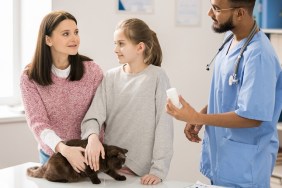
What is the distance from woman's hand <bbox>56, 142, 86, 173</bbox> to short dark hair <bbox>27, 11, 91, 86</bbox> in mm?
362

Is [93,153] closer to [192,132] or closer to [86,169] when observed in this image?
[86,169]

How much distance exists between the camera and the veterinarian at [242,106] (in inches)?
67.7

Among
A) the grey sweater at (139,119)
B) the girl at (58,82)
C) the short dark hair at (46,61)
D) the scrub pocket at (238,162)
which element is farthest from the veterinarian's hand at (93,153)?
the scrub pocket at (238,162)

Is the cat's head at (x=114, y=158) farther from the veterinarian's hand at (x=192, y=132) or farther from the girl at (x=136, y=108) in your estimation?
the veterinarian's hand at (x=192, y=132)

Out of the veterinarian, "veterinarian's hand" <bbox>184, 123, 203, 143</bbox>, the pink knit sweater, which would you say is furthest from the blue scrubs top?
the pink knit sweater

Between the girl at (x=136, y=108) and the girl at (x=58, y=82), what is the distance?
0.28 ft

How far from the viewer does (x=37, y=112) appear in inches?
76.4

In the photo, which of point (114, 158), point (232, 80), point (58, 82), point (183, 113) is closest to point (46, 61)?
point (58, 82)

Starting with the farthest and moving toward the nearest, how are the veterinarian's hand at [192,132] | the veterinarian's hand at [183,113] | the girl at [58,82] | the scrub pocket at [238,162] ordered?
the veterinarian's hand at [192,132] → the girl at [58,82] → the scrub pocket at [238,162] → the veterinarian's hand at [183,113]

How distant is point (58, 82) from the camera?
200 cm

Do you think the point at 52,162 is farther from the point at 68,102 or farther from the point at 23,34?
the point at 23,34

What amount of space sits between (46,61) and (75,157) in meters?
0.50

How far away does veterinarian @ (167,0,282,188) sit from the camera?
1.72 metres

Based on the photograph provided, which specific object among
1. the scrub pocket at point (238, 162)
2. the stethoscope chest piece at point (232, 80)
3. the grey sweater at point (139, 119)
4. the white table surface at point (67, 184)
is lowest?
the white table surface at point (67, 184)
